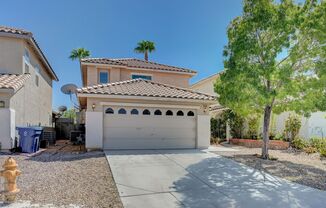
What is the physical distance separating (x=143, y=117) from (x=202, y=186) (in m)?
7.63

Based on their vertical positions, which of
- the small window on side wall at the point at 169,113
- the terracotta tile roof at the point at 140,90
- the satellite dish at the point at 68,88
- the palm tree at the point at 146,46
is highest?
the palm tree at the point at 146,46

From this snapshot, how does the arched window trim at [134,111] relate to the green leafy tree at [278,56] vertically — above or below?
below

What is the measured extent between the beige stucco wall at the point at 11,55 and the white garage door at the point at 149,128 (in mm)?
6666

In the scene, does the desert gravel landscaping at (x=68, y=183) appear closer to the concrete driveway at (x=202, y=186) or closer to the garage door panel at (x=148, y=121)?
the concrete driveway at (x=202, y=186)

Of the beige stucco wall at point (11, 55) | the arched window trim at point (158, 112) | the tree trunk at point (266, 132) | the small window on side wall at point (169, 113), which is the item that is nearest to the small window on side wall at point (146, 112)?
the arched window trim at point (158, 112)

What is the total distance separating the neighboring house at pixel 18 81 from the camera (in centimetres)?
1224

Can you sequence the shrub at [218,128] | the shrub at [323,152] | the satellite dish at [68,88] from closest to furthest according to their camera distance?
the shrub at [323,152]
the shrub at [218,128]
the satellite dish at [68,88]

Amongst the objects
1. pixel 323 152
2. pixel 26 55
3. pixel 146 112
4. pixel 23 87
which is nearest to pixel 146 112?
pixel 146 112

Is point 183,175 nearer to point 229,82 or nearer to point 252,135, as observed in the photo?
point 229,82

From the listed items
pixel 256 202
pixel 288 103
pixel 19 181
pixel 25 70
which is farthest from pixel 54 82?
pixel 256 202

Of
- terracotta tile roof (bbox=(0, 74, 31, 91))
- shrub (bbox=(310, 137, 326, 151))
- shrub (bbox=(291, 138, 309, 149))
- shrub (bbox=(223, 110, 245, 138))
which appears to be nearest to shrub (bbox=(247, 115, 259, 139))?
shrub (bbox=(223, 110, 245, 138))

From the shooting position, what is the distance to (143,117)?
1430cm

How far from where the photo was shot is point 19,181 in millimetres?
7203

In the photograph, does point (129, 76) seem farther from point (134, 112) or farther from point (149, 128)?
point (149, 128)
